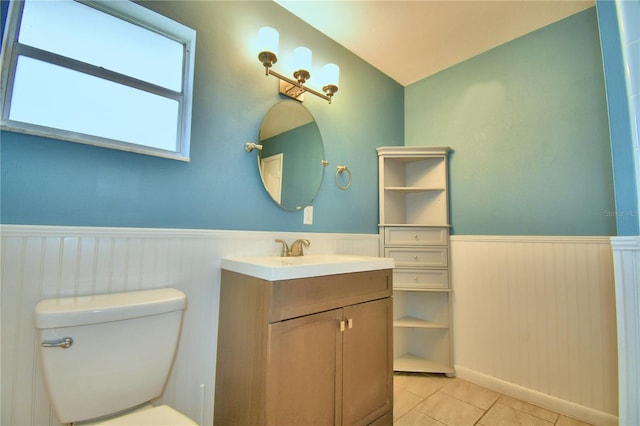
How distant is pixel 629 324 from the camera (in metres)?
1.12

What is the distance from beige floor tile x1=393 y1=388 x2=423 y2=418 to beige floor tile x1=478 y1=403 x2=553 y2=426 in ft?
1.20

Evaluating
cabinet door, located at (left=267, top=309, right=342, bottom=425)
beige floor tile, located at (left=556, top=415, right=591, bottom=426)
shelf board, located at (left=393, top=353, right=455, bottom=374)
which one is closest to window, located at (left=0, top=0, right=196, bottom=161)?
cabinet door, located at (left=267, top=309, right=342, bottom=425)

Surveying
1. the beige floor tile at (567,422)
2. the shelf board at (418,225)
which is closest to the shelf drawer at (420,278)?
the shelf board at (418,225)

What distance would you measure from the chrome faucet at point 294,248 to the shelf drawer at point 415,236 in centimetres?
86

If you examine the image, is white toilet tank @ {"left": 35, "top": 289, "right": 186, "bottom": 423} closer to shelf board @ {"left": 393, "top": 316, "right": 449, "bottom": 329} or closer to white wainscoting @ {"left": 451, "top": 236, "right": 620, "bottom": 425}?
shelf board @ {"left": 393, "top": 316, "right": 449, "bottom": 329}

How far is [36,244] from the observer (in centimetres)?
100

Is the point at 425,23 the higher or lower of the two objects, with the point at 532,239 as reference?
higher

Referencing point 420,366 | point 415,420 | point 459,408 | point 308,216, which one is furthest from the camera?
point 420,366

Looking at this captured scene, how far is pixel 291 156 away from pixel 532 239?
169cm

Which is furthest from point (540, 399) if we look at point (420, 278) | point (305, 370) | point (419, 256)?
point (305, 370)

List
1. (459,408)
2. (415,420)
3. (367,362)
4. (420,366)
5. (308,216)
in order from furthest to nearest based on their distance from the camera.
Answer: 1. (420,366)
2. (308,216)
3. (459,408)
4. (415,420)
5. (367,362)

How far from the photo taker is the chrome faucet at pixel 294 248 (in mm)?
1609

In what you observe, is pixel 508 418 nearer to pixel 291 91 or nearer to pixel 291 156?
pixel 291 156

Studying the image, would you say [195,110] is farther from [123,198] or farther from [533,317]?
[533,317]
